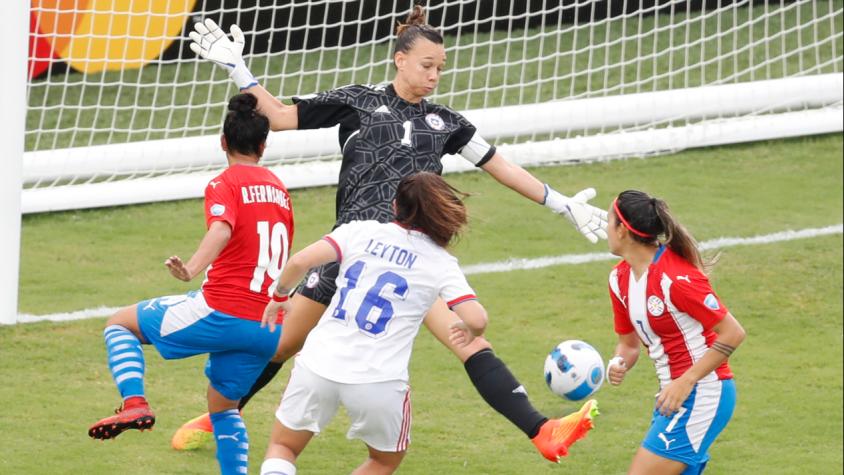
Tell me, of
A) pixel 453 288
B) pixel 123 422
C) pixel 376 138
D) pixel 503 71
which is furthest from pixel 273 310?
pixel 503 71

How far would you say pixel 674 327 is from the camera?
18.3ft

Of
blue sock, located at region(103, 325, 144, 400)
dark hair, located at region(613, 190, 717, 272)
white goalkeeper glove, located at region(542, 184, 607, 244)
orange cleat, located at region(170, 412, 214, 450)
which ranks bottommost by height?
orange cleat, located at region(170, 412, 214, 450)

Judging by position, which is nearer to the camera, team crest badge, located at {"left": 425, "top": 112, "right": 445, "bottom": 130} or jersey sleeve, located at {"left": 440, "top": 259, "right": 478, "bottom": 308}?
jersey sleeve, located at {"left": 440, "top": 259, "right": 478, "bottom": 308}

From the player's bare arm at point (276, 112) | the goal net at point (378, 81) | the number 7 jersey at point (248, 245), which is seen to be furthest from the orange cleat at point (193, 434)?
the goal net at point (378, 81)

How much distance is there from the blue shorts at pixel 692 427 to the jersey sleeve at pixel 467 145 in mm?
1546

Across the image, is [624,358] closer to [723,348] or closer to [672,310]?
[672,310]

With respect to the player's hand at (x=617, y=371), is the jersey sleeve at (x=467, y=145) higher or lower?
higher

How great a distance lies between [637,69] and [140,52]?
4.47 meters

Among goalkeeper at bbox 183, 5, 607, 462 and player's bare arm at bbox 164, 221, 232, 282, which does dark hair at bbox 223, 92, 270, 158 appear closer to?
goalkeeper at bbox 183, 5, 607, 462

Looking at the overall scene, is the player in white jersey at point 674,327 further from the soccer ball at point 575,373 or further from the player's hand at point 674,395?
the soccer ball at point 575,373

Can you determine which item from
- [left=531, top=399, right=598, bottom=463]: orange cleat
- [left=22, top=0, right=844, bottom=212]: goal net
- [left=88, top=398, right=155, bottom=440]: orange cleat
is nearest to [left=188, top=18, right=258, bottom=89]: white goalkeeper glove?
[left=88, top=398, right=155, bottom=440]: orange cleat

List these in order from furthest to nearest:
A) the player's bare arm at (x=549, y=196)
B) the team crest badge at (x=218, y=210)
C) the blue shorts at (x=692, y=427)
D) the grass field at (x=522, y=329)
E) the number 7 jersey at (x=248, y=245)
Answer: the grass field at (x=522, y=329), the player's bare arm at (x=549, y=196), the number 7 jersey at (x=248, y=245), the team crest badge at (x=218, y=210), the blue shorts at (x=692, y=427)

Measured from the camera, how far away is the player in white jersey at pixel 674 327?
18.0ft

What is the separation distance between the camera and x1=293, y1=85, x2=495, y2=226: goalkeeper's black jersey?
6.19 metres
